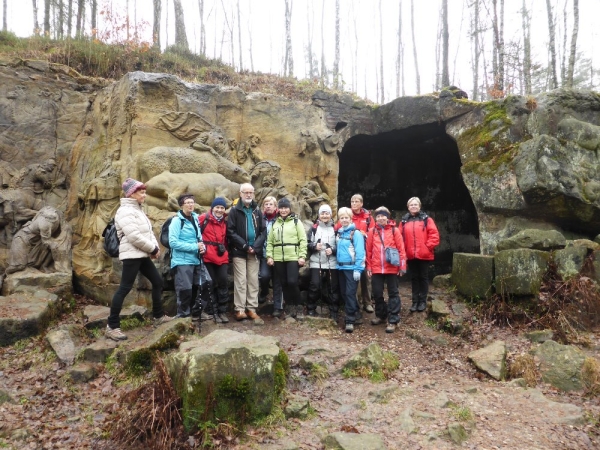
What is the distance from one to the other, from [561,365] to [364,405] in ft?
8.96

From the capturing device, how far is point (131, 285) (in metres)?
5.73

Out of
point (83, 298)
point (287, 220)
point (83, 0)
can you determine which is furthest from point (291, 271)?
point (83, 0)

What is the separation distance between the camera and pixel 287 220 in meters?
6.78

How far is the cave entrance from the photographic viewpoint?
13695 mm

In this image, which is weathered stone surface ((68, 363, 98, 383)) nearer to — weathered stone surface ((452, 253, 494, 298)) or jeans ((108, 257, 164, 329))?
jeans ((108, 257, 164, 329))

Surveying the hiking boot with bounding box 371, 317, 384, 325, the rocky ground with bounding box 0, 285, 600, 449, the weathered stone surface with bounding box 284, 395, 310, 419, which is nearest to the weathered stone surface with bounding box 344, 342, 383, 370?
the rocky ground with bounding box 0, 285, 600, 449

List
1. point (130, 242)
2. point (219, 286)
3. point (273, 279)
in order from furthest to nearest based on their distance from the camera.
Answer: point (273, 279)
point (219, 286)
point (130, 242)

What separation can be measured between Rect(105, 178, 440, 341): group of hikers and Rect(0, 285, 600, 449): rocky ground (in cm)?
64

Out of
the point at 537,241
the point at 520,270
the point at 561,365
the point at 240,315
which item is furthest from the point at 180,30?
the point at 561,365

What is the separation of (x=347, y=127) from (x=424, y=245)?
16.5ft

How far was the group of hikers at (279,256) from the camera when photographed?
20.4 ft

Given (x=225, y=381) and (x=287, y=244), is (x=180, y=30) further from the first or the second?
(x=225, y=381)

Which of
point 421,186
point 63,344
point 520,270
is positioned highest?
point 421,186

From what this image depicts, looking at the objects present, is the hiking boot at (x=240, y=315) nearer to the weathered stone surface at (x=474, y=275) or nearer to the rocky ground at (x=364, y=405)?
the rocky ground at (x=364, y=405)
